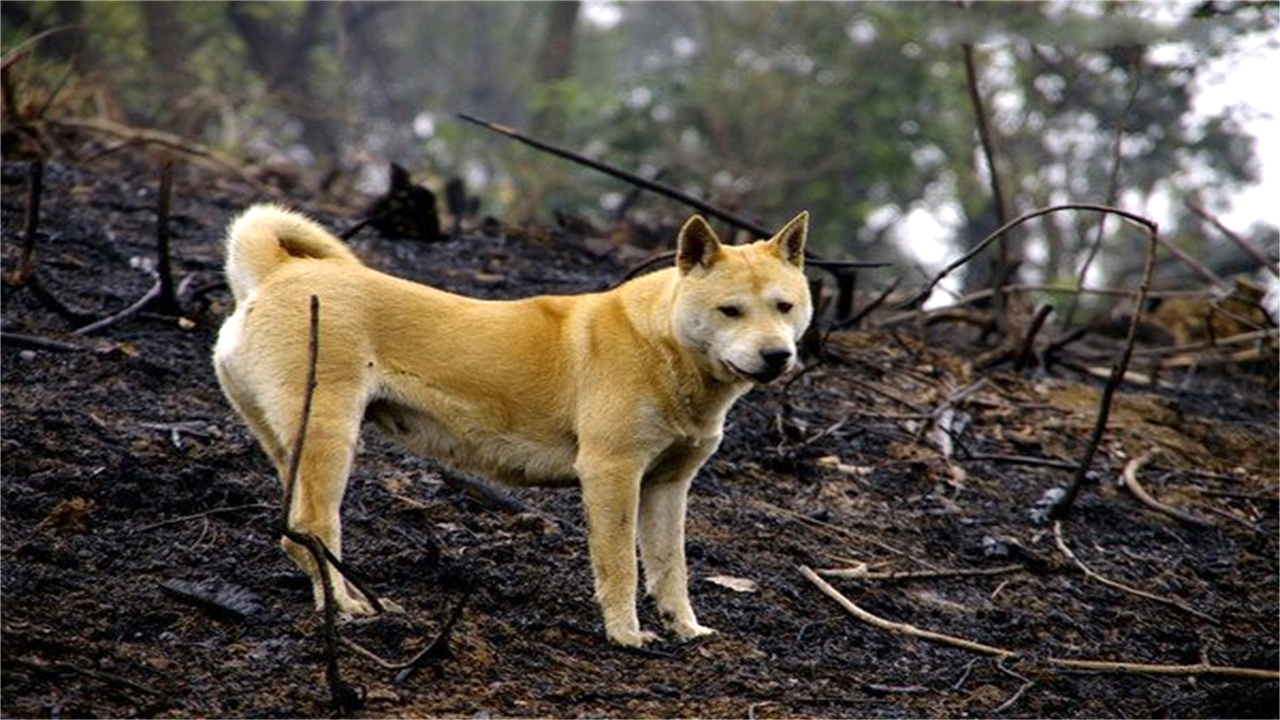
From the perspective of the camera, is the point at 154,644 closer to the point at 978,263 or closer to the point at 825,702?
the point at 825,702

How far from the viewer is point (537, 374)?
17.9ft

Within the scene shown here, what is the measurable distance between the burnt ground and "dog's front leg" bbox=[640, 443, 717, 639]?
12cm

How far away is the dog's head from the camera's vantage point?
16.5ft

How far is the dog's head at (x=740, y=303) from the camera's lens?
5.03 metres

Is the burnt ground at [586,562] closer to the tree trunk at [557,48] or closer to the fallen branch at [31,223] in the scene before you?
the fallen branch at [31,223]

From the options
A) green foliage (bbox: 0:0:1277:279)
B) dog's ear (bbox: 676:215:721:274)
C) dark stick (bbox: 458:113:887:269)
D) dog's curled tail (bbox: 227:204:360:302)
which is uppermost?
dog's ear (bbox: 676:215:721:274)

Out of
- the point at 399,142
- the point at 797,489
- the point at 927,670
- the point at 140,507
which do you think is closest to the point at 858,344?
the point at 797,489

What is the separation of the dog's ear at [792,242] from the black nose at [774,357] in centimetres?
58

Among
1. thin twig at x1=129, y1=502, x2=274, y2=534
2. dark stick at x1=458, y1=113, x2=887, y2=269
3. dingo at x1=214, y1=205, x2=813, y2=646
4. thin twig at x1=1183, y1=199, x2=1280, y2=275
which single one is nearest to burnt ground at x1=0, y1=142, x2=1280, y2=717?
thin twig at x1=129, y1=502, x2=274, y2=534

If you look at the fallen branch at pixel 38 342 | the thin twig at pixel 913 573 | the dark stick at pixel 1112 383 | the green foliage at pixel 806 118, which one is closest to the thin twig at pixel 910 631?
the thin twig at pixel 913 573

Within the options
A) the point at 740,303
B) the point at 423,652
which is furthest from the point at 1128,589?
the point at 423,652

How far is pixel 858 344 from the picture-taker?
9273mm

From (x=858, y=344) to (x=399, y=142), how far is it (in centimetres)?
2220

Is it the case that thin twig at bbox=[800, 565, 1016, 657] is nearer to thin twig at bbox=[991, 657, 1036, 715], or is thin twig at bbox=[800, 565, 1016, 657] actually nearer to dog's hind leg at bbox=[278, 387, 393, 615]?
thin twig at bbox=[991, 657, 1036, 715]
